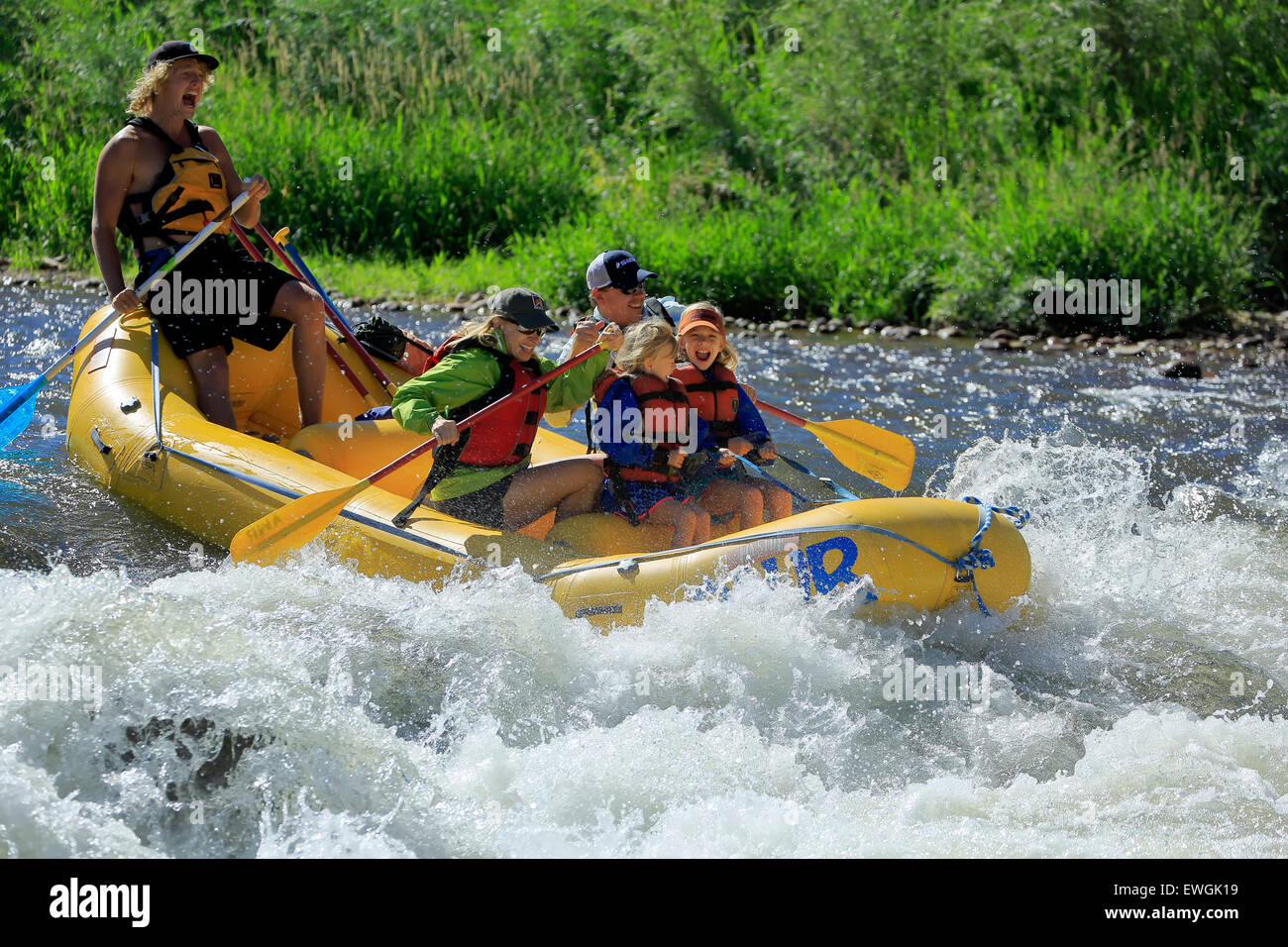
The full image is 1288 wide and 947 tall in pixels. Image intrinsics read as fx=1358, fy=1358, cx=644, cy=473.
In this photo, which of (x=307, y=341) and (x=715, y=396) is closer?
(x=715, y=396)

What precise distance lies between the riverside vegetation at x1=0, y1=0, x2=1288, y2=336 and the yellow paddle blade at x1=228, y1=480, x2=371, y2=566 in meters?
5.97

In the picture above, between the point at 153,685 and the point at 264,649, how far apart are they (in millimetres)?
349

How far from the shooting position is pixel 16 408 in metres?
5.21

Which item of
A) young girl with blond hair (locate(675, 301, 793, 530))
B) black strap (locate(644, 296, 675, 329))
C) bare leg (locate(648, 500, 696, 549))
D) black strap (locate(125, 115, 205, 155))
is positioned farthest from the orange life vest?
bare leg (locate(648, 500, 696, 549))

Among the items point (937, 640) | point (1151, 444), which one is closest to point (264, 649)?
point (937, 640)

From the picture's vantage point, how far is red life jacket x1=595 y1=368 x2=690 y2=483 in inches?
169

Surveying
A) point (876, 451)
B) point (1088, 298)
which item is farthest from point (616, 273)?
point (1088, 298)

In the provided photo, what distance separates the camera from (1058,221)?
378 inches

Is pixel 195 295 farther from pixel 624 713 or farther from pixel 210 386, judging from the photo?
pixel 624 713

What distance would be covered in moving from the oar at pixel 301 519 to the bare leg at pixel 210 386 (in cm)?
103

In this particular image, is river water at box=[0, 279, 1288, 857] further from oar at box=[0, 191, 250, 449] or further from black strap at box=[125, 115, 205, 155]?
black strap at box=[125, 115, 205, 155]

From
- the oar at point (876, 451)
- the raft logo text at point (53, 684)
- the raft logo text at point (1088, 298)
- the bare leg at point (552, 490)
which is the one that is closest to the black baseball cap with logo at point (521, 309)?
the bare leg at point (552, 490)

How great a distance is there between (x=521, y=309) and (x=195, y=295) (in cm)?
165
